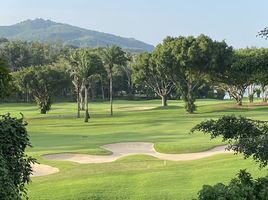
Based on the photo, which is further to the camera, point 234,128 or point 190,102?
point 190,102

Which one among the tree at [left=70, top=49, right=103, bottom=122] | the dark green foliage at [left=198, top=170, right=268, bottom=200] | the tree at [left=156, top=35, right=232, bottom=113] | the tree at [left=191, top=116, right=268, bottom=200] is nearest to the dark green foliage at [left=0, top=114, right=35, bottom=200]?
the tree at [left=191, top=116, right=268, bottom=200]

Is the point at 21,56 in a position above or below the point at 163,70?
above

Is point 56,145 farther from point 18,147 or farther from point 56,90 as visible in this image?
point 56,90

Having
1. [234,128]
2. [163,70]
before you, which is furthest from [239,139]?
[163,70]

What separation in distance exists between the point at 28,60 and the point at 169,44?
69097 millimetres

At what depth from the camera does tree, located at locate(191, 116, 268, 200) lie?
9.83m

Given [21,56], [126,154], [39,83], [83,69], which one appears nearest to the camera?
[126,154]

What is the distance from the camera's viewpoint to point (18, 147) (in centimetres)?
1111

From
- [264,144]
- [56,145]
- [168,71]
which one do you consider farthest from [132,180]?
[168,71]

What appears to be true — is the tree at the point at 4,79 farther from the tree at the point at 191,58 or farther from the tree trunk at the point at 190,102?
the tree trunk at the point at 190,102

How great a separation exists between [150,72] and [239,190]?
6916 cm

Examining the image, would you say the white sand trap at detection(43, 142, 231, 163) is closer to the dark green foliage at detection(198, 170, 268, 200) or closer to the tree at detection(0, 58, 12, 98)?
the dark green foliage at detection(198, 170, 268, 200)

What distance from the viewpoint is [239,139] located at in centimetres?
1041

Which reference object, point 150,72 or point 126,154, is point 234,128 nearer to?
point 126,154
